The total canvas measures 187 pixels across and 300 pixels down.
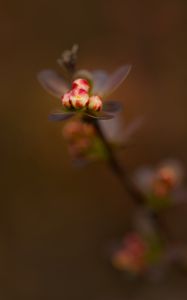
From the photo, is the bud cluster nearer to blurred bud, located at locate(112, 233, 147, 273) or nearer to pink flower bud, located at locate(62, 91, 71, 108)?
pink flower bud, located at locate(62, 91, 71, 108)

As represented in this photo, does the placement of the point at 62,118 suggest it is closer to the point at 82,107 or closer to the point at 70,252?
the point at 82,107

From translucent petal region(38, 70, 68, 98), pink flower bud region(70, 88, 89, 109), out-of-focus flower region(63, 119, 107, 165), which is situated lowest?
pink flower bud region(70, 88, 89, 109)

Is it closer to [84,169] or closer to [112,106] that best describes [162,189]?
[112,106]

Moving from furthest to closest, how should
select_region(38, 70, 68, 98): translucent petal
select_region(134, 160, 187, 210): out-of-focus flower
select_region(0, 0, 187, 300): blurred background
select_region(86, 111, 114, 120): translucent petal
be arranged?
select_region(0, 0, 187, 300): blurred background → select_region(134, 160, 187, 210): out-of-focus flower → select_region(38, 70, 68, 98): translucent petal → select_region(86, 111, 114, 120): translucent petal

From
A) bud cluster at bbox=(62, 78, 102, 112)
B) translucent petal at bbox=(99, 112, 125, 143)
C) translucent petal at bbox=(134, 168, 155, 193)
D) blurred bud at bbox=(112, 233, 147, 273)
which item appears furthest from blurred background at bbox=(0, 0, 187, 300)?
bud cluster at bbox=(62, 78, 102, 112)

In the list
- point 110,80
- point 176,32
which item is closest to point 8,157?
point 176,32

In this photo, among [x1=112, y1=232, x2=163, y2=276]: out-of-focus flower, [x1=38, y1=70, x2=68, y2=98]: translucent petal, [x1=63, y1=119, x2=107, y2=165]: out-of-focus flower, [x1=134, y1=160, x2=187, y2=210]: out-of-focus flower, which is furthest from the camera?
[x1=112, y1=232, x2=163, y2=276]: out-of-focus flower
